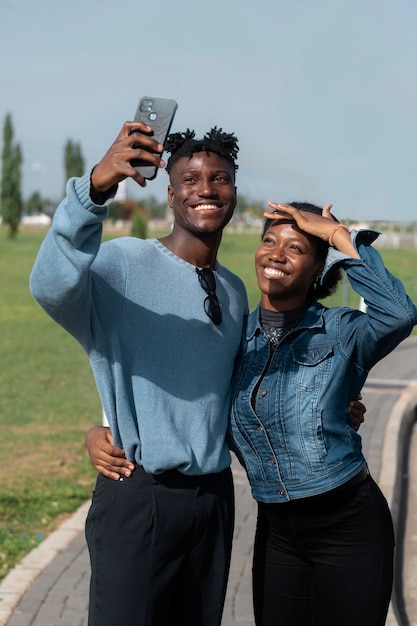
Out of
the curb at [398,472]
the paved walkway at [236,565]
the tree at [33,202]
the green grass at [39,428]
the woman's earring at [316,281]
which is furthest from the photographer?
the tree at [33,202]

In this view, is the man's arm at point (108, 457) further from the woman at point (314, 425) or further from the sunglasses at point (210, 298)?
the sunglasses at point (210, 298)

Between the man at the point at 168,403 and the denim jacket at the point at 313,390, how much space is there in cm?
9

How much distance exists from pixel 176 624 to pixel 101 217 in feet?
4.25

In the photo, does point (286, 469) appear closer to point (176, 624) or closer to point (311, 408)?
point (311, 408)

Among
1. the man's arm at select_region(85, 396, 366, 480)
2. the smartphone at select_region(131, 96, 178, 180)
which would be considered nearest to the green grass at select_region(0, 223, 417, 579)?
the man's arm at select_region(85, 396, 366, 480)

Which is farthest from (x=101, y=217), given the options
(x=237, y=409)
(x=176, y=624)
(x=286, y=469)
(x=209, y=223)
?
(x=176, y=624)

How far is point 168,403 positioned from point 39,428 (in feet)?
23.1

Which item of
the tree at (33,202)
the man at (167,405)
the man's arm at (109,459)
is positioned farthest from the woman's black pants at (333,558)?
the tree at (33,202)

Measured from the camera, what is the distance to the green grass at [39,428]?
6527 millimetres

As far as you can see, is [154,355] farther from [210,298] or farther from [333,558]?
[333,558]

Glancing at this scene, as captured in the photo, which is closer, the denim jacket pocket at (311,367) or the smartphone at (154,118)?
the smartphone at (154,118)

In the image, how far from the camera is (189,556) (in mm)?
2863

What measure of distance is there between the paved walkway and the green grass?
22 cm

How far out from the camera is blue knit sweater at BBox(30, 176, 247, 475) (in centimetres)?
273
